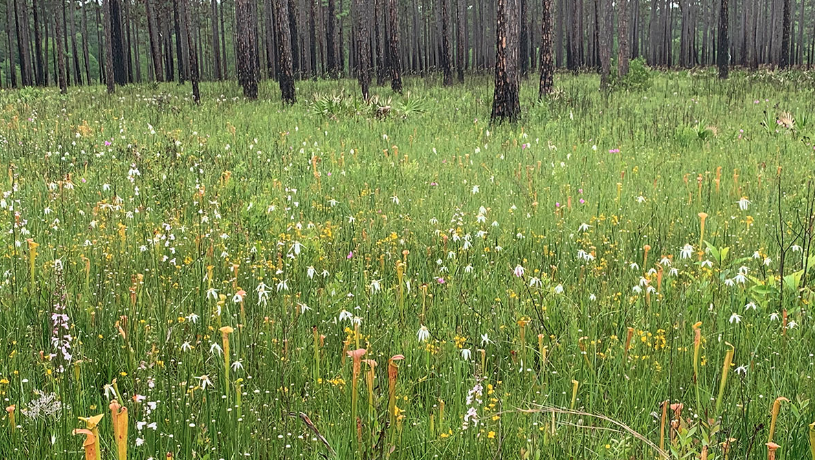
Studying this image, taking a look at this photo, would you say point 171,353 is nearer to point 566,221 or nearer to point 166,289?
point 166,289

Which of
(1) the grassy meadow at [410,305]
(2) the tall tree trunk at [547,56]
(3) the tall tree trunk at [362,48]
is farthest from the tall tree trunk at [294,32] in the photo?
(1) the grassy meadow at [410,305]

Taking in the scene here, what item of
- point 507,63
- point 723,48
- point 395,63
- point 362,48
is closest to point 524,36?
point 723,48

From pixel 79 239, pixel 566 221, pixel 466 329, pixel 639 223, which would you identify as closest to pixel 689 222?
pixel 639 223

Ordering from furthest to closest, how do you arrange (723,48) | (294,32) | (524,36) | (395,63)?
(294,32) < (524,36) < (723,48) < (395,63)

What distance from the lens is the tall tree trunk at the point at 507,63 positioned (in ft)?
41.2

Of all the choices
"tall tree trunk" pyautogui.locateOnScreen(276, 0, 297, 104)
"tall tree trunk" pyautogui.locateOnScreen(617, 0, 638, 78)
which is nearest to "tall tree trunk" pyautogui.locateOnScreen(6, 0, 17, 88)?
"tall tree trunk" pyautogui.locateOnScreen(276, 0, 297, 104)

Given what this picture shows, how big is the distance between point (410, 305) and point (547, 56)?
15.0m

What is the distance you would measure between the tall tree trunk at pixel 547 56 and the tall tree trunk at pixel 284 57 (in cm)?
667

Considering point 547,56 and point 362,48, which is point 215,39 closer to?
point 362,48

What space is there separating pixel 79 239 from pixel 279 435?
334 cm

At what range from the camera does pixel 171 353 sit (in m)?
3.05

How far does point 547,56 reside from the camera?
56.9 ft

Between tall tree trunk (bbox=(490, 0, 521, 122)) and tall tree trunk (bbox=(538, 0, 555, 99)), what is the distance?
4.22 metres

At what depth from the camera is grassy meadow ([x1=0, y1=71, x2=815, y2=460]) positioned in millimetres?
2338
